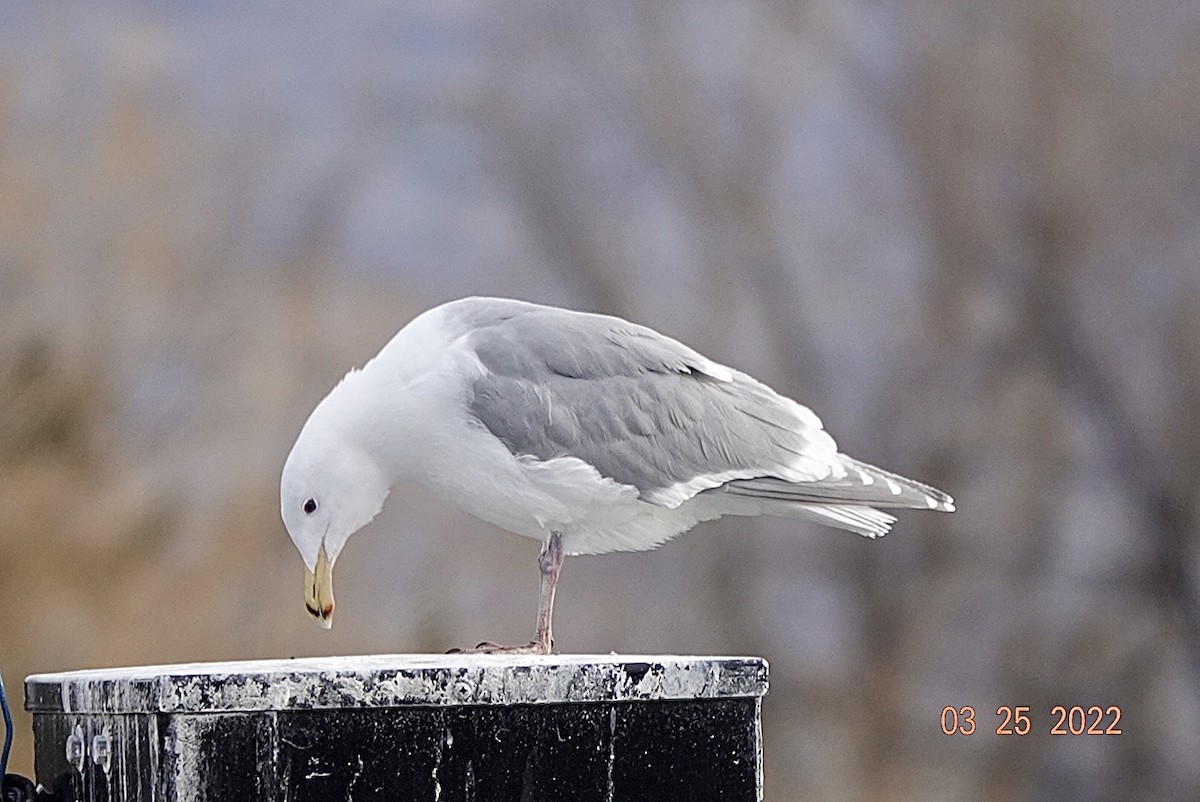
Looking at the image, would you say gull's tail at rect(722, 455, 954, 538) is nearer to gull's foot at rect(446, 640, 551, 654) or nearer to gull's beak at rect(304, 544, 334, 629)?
gull's foot at rect(446, 640, 551, 654)

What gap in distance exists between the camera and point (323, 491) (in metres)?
2.31

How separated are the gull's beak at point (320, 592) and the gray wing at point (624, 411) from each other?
29cm

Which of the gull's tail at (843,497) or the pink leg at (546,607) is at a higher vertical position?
the gull's tail at (843,497)

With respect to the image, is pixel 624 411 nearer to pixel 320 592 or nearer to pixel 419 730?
pixel 320 592

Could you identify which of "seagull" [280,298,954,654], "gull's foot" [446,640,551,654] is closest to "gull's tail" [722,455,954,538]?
"seagull" [280,298,954,654]

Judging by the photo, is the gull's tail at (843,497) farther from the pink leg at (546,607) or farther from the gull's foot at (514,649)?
the gull's foot at (514,649)

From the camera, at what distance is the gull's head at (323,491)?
7.55ft

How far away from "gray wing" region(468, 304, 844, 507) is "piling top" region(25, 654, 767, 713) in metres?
0.84

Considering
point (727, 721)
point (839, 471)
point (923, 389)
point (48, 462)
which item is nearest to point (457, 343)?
point (839, 471)

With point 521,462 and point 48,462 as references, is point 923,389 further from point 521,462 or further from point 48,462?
point 521,462

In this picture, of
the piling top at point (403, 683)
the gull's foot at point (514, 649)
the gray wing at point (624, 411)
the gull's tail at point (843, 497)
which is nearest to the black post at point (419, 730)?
the piling top at point (403, 683)

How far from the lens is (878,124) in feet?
22.6

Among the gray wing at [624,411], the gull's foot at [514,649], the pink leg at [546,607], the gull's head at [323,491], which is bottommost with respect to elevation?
the gull's foot at [514,649]

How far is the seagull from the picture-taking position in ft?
7.63
